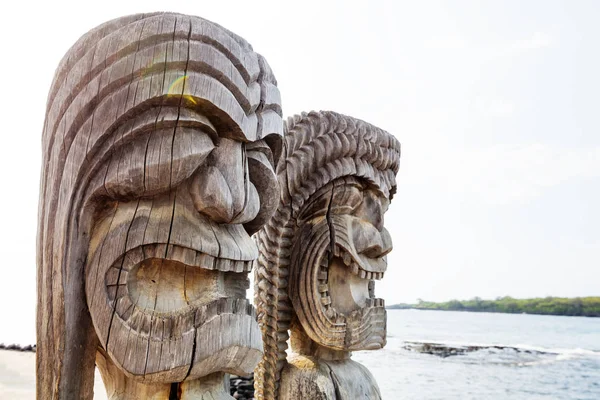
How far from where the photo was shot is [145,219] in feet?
5.86

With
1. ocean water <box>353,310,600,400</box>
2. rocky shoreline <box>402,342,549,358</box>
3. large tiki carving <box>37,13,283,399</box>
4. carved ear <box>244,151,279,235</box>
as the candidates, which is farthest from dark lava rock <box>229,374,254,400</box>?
rocky shoreline <box>402,342,549,358</box>

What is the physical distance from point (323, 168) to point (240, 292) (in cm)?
132

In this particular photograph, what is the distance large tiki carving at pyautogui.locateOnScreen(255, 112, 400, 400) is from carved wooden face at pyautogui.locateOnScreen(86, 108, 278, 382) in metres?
1.11

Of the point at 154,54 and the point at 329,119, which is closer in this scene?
the point at 154,54

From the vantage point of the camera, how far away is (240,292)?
78.9 inches

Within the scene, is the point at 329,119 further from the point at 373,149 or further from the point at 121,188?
the point at 121,188

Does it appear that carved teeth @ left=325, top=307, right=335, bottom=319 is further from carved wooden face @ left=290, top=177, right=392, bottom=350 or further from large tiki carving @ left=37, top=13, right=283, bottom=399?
large tiki carving @ left=37, top=13, right=283, bottom=399

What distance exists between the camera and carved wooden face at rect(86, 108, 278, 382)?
5.62 feet

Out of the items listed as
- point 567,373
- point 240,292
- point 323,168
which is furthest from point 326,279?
point 567,373

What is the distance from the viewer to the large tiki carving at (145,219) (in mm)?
1743

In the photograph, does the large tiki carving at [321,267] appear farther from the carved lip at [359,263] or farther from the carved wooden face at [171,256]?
the carved wooden face at [171,256]

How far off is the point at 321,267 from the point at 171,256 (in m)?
1.40

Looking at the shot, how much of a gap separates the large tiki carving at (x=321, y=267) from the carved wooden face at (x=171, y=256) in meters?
1.11

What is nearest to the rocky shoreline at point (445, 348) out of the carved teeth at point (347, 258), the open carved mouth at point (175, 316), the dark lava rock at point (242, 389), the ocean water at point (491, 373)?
the ocean water at point (491, 373)
